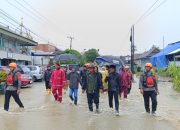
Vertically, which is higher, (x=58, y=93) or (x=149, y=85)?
(x=149, y=85)

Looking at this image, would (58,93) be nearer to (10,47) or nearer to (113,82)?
(113,82)

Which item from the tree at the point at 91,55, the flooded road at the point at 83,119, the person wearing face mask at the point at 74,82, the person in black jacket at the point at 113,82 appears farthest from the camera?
the tree at the point at 91,55

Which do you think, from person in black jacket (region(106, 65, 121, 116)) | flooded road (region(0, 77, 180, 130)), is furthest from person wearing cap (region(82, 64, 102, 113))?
flooded road (region(0, 77, 180, 130))

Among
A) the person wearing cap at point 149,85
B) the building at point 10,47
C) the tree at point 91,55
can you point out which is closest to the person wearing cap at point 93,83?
the person wearing cap at point 149,85

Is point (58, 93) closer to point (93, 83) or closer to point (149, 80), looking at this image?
point (93, 83)

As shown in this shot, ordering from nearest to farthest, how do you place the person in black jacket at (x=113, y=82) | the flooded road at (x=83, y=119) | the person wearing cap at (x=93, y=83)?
the flooded road at (x=83, y=119) → the person in black jacket at (x=113, y=82) → the person wearing cap at (x=93, y=83)

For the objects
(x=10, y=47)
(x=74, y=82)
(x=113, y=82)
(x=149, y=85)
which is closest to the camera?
(x=149, y=85)

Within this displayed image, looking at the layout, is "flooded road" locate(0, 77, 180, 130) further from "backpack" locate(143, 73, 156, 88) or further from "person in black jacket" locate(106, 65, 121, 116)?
"backpack" locate(143, 73, 156, 88)

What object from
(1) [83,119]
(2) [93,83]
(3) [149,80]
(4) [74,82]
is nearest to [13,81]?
(2) [93,83]

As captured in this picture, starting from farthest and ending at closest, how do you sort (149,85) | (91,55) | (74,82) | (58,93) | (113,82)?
1. (91,55)
2. (58,93)
3. (74,82)
4. (113,82)
5. (149,85)

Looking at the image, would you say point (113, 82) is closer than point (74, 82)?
Yes

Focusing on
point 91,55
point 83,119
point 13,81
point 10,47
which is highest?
point 91,55

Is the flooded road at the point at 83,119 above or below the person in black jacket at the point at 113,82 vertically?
below

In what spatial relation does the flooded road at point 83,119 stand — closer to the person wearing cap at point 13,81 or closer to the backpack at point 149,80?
the person wearing cap at point 13,81
